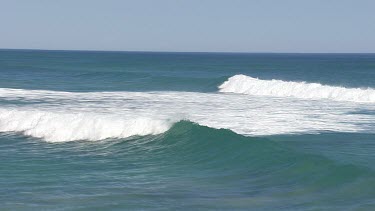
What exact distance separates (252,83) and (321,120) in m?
28.3

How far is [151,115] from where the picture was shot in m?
34.0

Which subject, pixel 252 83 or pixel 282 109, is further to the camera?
pixel 252 83

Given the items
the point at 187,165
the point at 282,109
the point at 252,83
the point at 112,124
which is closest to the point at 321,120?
the point at 282,109

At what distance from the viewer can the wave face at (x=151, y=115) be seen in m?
28.0

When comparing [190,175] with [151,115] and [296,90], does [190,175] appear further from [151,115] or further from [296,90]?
[296,90]

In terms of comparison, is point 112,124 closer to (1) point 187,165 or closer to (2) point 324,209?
(1) point 187,165

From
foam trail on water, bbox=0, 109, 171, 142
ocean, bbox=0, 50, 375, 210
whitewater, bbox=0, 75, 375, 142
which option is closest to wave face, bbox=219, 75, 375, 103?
whitewater, bbox=0, 75, 375, 142

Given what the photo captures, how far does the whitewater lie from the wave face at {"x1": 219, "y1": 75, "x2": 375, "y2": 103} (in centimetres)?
7

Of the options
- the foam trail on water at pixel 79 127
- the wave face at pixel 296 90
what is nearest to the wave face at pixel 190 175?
the foam trail on water at pixel 79 127

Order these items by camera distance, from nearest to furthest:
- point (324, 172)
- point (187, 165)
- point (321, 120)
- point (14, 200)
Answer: point (14, 200) → point (324, 172) → point (187, 165) → point (321, 120)

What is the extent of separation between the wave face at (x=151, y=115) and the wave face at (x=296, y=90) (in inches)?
165

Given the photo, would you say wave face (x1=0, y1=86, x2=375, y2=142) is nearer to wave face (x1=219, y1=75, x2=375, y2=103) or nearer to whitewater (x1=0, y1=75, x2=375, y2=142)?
whitewater (x1=0, y1=75, x2=375, y2=142)

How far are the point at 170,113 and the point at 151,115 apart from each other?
1.50 metres

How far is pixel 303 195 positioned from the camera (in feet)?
52.4
